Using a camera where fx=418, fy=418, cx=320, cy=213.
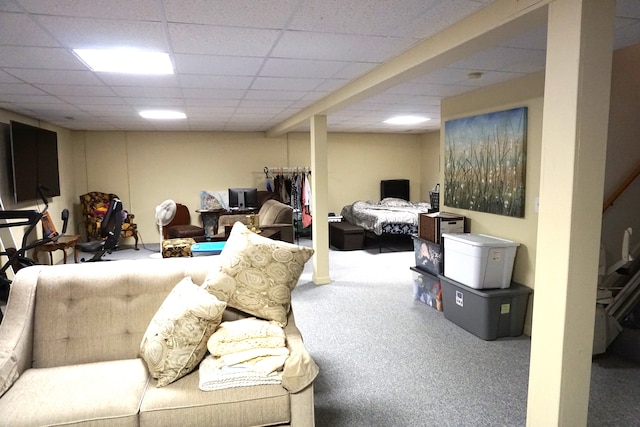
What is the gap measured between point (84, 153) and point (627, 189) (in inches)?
314

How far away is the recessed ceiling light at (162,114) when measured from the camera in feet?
17.8

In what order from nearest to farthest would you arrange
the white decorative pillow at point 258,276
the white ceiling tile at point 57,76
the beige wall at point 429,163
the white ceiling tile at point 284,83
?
the white decorative pillow at point 258,276, the white ceiling tile at point 57,76, the white ceiling tile at point 284,83, the beige wall at point 429,163

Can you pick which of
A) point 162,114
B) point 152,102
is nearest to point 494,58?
point 152,102

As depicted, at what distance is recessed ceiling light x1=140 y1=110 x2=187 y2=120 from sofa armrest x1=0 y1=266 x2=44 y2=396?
11.7 feet

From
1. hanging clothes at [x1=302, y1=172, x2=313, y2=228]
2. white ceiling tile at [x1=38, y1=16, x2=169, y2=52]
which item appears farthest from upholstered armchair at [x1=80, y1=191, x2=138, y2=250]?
white ceiling tile at [x1=38, y1=16, x2=169, y2=52]

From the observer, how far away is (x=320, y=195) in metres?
5.14

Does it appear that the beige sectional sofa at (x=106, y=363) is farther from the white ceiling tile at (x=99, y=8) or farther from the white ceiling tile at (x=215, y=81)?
the white ceiling tile at (x=215, y=81)

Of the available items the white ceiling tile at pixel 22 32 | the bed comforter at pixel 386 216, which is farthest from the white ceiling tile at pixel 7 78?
the bed comforter at pixel 386 216

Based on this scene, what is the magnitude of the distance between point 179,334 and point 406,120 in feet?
18.1

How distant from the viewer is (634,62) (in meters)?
3.26

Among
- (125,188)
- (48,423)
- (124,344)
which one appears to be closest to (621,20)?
(124,344)

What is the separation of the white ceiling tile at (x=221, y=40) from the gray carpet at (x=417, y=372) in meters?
2.22

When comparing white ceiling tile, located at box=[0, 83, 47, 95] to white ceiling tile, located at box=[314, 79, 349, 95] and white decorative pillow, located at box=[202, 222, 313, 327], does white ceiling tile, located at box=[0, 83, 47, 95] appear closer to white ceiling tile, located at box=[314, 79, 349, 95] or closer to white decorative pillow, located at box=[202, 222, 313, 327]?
white ceiling tile, located at box=[314, 79, 349, 95]

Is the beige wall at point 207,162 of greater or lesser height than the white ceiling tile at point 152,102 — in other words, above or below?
below
